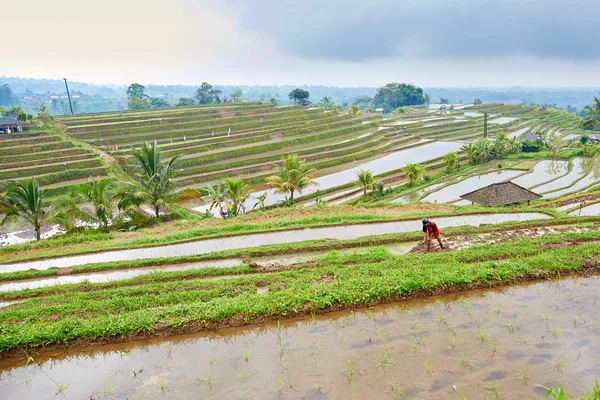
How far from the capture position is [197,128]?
31.2m

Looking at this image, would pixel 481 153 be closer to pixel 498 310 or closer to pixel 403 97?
pixel 498 310

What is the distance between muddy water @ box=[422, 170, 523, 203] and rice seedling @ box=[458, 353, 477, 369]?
13.1 m

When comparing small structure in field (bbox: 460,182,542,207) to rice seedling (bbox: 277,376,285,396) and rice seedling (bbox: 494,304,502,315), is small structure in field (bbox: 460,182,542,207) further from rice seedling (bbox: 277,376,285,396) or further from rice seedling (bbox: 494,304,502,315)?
rice seedling (bbox: 277,376,285,396)

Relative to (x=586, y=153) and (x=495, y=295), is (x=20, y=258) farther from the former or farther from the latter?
(x=586, y=153)

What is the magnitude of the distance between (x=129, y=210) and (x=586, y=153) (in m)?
31.7

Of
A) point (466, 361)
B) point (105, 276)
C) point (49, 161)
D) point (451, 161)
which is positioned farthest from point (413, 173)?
point (49, 161)

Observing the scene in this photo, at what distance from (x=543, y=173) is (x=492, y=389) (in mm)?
23530

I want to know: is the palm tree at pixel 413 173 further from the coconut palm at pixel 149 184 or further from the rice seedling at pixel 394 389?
the rice seedling at pixel 394 389

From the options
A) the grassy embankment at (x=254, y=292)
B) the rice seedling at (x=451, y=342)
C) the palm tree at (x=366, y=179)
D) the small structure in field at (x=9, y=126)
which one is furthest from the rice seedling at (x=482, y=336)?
the small structure in field at (x=9, y=126)

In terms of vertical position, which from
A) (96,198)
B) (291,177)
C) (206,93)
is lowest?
(291,177)

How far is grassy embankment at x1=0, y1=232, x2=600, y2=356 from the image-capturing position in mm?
5656

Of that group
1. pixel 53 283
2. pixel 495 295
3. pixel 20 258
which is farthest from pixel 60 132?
pixel 495 295

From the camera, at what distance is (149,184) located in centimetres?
1295

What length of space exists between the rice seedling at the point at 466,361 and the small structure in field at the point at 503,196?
11.6 meters
